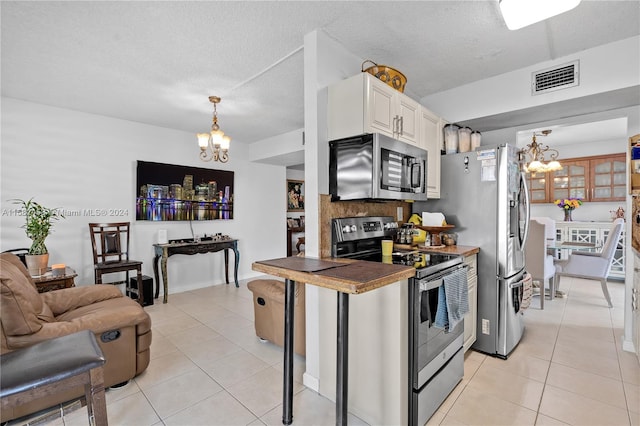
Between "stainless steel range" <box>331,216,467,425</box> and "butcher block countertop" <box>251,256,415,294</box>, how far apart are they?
0.73 ft

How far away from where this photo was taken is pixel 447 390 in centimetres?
196

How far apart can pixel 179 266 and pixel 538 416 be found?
4.58 meters

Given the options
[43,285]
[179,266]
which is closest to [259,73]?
[43,285]

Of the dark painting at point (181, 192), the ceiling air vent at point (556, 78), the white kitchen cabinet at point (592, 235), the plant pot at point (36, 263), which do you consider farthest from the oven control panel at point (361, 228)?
the white kitchen cabinet at point (592, 235)

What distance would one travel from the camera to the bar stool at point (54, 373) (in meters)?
1.14

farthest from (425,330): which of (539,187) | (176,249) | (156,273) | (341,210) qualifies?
(539,187)

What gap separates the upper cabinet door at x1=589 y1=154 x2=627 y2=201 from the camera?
5.31 meters

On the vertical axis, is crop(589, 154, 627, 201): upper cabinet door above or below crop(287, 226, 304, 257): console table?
above

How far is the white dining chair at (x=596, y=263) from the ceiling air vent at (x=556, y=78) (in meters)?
2.22

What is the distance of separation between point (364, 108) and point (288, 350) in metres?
1.60

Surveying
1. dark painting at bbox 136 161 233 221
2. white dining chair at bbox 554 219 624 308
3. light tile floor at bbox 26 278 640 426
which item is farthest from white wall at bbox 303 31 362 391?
white dining chair at bbox 554 219 624 308

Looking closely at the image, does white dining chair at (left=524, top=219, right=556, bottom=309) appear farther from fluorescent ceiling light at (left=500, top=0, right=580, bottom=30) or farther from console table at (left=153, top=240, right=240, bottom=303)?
console table at (left=153, top=240, right=240, bottom=303)

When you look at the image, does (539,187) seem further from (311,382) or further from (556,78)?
(311,382)

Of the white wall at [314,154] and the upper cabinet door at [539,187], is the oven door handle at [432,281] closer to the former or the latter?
the white wall at [314,154]
